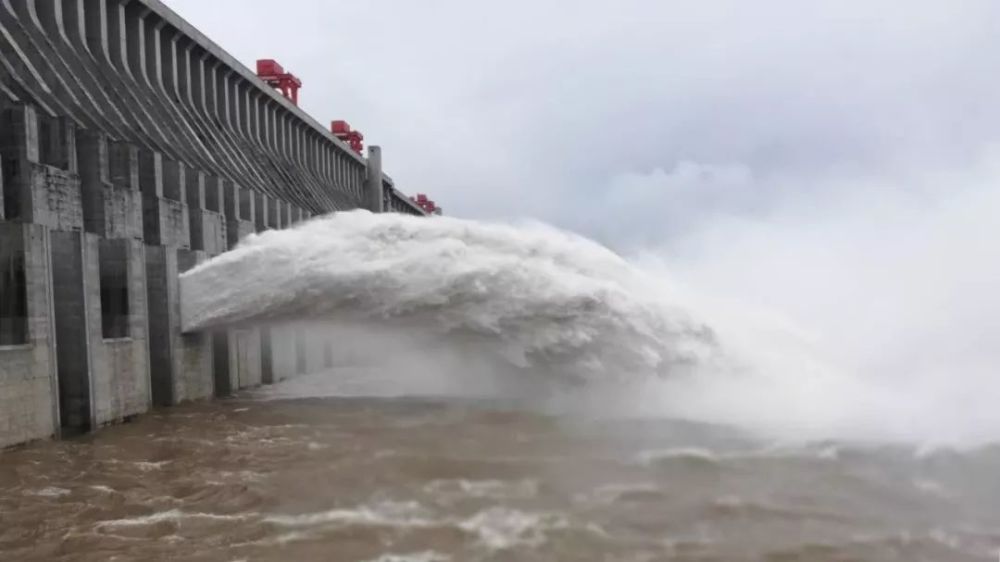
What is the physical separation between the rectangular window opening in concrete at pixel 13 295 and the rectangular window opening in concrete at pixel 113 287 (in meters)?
2.82

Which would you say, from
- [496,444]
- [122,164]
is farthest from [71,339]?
[496,444]

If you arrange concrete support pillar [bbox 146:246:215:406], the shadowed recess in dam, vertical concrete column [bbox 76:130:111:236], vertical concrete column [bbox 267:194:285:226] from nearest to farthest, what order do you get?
vertical concrete column [bbox 76:130:111:236], the shadowed recess in dam, concrete support pillar [bbox 146:246:215:406], vertical concrete column [bbox 267:194:285:226]

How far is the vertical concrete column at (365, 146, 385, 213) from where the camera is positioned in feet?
208

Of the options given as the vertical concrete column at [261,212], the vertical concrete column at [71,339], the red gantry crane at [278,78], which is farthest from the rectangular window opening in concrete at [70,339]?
the red gantry crane at [278,78]

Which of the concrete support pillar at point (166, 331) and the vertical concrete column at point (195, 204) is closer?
the concrete support pillar at point (166, 331)

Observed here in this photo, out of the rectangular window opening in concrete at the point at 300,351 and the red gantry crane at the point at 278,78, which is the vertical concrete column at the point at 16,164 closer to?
the rectangular window opening in concrete at the point at 300,351

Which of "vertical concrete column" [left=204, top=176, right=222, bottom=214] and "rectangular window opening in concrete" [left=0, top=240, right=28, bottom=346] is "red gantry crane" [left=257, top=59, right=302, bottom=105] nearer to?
"vertical concrete column" [left=204, top=176, right=222, bottom=214]

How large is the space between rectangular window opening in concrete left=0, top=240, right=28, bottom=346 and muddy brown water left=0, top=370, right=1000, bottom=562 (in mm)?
1998

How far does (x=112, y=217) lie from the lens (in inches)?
674

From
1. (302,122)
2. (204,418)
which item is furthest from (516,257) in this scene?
Answer: (302,122)

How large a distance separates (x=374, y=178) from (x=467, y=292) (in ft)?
155

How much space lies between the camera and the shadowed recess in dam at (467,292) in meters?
17.8

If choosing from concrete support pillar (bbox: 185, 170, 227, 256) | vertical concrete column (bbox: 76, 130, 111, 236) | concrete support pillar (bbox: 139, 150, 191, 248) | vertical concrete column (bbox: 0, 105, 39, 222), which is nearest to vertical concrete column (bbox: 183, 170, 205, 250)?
concrete support pillar (bbox: 185, 170, 227, 256)

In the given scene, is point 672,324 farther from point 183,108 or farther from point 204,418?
point 183,108
